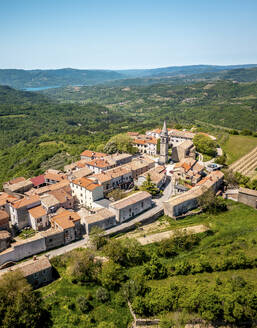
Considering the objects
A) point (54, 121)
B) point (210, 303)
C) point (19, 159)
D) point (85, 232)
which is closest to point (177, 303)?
point (210, 303)

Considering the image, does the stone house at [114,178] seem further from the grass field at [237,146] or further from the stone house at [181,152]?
the grass field at [237,146]

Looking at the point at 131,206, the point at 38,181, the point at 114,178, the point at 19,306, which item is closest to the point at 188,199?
the point at 131,206

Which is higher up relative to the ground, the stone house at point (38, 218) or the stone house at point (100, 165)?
the stone house at point (100, 165)

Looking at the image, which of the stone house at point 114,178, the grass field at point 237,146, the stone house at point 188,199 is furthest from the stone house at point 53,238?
the grass field at point 237,146

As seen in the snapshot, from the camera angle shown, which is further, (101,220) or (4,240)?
(101,220)

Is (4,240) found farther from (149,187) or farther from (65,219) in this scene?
(149,187)
